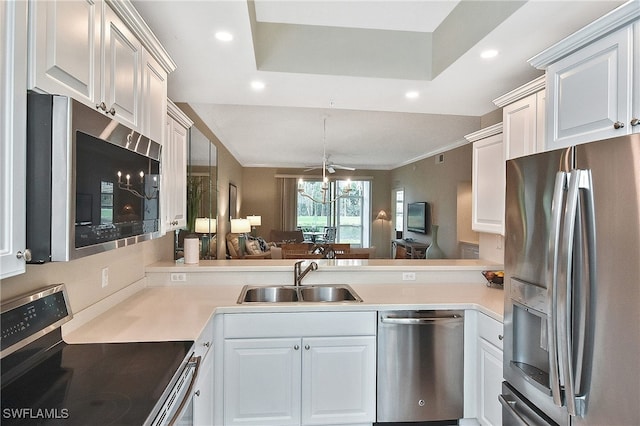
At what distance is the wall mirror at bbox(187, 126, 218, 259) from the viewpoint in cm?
346

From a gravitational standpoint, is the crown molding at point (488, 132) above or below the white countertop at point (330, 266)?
above

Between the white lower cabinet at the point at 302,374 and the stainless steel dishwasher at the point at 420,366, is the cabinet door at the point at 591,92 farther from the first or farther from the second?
the white lower cabinet at the point at 302,374

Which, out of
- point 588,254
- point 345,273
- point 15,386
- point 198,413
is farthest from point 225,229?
point 588,254

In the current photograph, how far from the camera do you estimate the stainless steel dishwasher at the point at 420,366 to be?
2.16 m

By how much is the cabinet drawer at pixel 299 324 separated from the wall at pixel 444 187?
4.58 metres

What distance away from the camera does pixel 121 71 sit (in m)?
1.43

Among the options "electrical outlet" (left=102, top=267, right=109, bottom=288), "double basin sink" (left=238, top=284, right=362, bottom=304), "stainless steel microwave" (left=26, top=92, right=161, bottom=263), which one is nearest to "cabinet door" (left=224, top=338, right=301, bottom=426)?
"double basin sink" (left=238, top=284, right=362, bottom=304)

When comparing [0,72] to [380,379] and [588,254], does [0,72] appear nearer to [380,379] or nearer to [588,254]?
[588,254]

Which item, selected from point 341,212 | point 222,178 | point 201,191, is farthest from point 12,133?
point 341,212

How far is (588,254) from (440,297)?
1.24 meters

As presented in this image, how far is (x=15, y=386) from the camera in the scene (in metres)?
1.11

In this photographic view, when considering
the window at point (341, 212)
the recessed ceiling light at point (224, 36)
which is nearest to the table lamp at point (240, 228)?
the window at point (341, 212)

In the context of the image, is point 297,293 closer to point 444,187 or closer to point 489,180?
point 489,180

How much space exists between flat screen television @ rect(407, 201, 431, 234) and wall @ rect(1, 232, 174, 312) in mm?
5844
